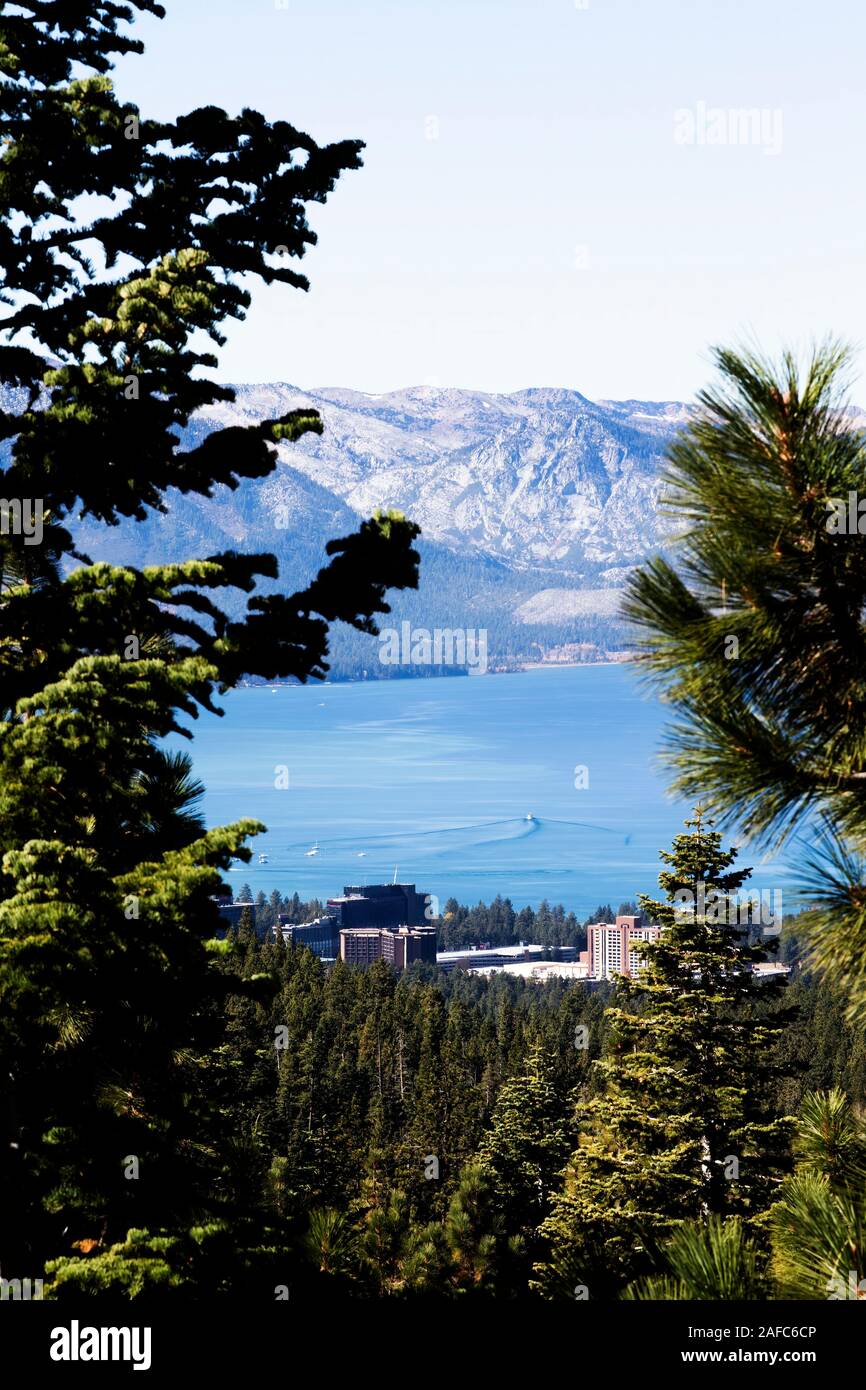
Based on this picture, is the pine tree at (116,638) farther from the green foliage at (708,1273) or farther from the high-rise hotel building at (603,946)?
the high-rise hotel building at (603,946)

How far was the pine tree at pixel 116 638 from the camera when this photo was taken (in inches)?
207

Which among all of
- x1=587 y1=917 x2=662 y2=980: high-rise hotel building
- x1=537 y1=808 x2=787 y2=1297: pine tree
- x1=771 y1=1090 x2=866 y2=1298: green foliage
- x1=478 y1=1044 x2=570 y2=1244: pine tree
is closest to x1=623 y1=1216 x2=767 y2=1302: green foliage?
x1=771 y1=1090 x2=866 y2=1298: green foliage

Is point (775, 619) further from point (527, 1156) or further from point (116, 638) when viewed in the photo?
point (527, 1156)

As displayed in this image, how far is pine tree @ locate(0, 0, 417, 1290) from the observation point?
5254 millimetres

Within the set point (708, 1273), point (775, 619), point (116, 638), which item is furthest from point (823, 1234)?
point (116, 638)

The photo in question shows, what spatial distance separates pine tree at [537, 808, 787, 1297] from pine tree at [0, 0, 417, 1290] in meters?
8.56

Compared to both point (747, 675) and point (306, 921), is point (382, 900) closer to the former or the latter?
point (306, 921)

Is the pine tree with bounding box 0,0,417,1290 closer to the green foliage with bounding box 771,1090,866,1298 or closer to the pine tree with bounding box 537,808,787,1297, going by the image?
the green foliage with bounding box 771,1090,866,1298

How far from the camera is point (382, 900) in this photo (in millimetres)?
130500

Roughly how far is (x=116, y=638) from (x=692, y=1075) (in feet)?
35.9

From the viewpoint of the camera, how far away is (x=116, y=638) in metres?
6.07

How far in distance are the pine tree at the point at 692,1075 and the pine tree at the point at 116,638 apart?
8.56 metres

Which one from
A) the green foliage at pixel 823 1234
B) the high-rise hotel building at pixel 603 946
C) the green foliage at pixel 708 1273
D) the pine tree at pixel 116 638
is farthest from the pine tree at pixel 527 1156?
the high-rise hotel building at pixel 603 946
